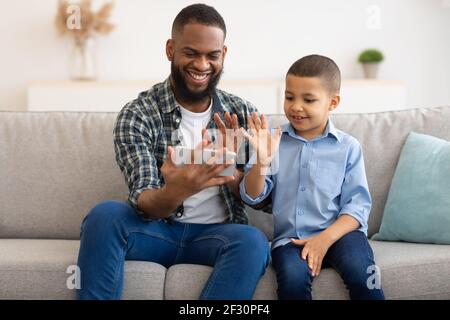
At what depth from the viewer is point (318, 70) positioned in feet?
6.32

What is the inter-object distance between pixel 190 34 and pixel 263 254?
0.66 metres

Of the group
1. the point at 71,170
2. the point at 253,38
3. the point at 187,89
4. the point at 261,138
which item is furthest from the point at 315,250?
the point at 253,38

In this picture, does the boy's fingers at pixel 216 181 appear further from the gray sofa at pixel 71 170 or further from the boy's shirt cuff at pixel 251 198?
the gray sofa at pixel 71 170

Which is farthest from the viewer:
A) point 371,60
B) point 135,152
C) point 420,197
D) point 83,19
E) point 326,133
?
point 371,60

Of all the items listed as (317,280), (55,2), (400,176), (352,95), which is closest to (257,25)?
(352,95)

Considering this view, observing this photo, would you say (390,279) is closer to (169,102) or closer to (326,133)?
(326,133)

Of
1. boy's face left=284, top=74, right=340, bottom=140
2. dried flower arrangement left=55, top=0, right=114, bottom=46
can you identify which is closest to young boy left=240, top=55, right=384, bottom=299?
boy's face left=284, top=74, right=340, bottom=140

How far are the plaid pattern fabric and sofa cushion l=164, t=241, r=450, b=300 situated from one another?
23cm

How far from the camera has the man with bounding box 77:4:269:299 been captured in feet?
5.48

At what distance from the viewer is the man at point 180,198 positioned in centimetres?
167

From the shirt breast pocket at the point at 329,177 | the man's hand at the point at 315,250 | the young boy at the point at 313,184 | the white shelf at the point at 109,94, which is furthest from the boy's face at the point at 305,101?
the white shelf at the point at 109,94

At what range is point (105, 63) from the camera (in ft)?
15.0

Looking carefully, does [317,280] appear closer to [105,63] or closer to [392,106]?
[392,106]

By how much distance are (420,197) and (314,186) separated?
0.40 metres
